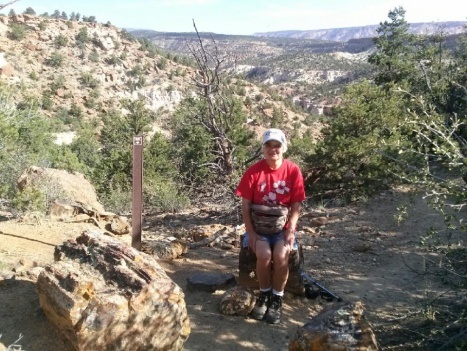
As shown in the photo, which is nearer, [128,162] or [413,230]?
[413,230]

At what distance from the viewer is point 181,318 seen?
2.98 metres

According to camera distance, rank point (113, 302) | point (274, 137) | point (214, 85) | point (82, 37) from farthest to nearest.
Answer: point (82, 37), point (214, 85), point (274, 137), point (113, 302)

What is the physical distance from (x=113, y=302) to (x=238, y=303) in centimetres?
123

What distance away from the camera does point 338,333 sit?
2.80 m

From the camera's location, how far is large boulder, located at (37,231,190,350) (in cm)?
267

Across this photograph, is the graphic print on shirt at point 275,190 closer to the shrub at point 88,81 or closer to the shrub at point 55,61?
the shrub at point 88,81

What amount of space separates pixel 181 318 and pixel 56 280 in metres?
0.85

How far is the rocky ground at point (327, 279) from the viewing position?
323 centimetres

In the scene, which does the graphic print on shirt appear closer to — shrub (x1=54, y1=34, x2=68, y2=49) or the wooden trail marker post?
the wooden trail marker post

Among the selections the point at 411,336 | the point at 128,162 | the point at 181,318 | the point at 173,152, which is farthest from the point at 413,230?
the point at 173,152

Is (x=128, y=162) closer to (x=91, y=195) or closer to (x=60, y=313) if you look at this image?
(x=91, y=195)

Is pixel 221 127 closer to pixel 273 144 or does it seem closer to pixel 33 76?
pixel 273 144

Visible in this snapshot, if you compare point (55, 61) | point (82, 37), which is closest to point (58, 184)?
point (55, 61)

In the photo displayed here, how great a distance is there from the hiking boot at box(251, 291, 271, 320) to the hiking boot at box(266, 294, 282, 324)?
48 millimetres
